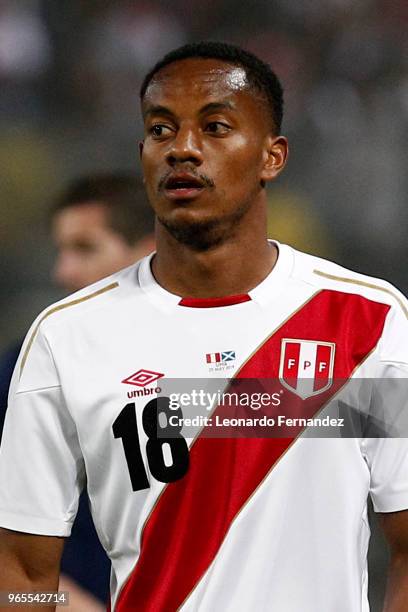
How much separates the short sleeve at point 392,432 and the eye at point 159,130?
43cm

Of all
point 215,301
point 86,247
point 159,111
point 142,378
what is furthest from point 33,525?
point 86,247

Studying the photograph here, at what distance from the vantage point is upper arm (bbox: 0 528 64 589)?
5.21ft

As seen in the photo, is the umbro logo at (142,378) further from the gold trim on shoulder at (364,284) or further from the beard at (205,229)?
the gold trim on shoulder at (364,284)

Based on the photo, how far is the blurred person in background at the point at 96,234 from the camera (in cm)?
221

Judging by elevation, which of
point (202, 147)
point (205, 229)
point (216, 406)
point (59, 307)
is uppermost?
point (202, 147)

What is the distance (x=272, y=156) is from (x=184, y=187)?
181 mm

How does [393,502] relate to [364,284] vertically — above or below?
below

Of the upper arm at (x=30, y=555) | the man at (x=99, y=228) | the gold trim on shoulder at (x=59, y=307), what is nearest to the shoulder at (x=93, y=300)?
the gold trim on shoulder at (x=59, y=307)

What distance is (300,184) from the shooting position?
2.46 meters

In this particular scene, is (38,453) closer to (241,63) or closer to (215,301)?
(215,301)

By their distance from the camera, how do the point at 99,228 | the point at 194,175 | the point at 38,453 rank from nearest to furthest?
the point at 194,175
the point at 38,453
the point at 99,228

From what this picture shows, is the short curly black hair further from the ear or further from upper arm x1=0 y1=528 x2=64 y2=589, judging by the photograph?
upper arm x1=0 y1=528 x2=64 y2=589

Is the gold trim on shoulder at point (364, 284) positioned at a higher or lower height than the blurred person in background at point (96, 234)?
higher

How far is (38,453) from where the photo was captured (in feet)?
5.15
